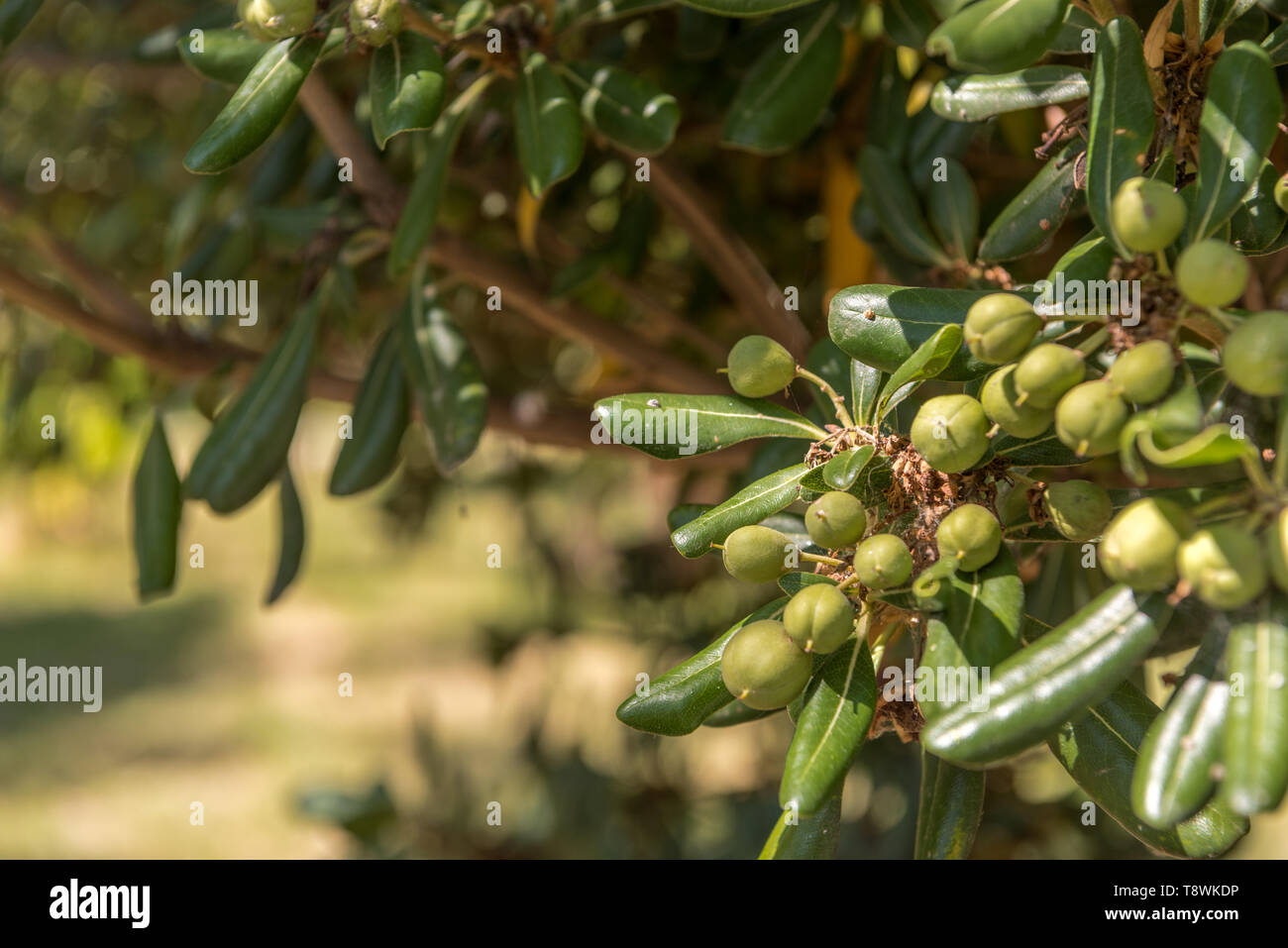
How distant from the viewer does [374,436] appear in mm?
1320

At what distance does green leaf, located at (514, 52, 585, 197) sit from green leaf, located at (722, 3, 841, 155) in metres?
0.16

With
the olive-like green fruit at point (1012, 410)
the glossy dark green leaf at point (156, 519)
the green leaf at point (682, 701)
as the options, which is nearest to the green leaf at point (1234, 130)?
the olive-like green fruit at point (1012, 410)

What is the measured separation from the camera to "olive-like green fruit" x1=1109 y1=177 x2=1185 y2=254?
66 centimetres

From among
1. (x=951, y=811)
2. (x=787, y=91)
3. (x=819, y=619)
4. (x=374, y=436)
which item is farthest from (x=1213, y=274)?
(x=374, y=436)

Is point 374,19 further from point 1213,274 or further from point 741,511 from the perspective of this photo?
point 1213,274

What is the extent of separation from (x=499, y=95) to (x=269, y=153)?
1.34 ft

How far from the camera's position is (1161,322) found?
27.2 inches

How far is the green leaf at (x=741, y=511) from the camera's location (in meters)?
0.83

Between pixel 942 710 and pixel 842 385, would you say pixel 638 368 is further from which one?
pixel 942 710

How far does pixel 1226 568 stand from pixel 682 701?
378 mm

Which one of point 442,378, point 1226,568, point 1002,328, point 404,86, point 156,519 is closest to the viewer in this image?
point 1226,568

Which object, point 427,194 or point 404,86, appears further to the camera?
point 427,194

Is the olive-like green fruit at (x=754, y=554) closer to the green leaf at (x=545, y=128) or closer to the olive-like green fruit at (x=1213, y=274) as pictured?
the olive-like green fruit at (x=1213, y=274)

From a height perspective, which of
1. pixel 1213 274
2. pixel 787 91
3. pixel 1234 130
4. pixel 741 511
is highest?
pixel 787 91
